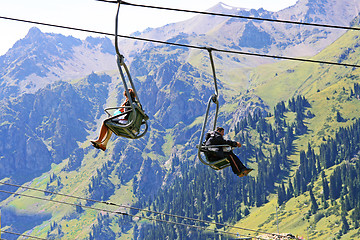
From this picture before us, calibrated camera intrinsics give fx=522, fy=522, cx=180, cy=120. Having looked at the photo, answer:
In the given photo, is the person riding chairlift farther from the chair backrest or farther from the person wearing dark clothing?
the person wearing dark clothing

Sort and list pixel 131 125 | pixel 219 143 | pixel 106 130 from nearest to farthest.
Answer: pixel 131 125
pixel 106 130
pixel 219 143

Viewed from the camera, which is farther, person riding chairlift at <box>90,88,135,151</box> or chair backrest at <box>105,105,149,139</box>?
person riding chairlift at <box>90,88,135,151</box>

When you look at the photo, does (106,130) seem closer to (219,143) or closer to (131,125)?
(131,125)

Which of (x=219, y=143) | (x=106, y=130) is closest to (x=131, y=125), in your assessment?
(x=106, y=130)

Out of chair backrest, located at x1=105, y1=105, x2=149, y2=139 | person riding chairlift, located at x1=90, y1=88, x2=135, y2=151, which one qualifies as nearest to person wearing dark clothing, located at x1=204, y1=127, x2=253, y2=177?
chair backrest, located at x1=105, y1=105, x2=149, y2=139

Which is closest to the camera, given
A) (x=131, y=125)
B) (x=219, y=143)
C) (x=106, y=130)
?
(x=131, y=125)

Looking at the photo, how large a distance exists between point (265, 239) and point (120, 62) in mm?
43182

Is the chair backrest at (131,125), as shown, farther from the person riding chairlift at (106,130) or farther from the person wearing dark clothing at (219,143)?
the person wearing dark clothing at (219,143)

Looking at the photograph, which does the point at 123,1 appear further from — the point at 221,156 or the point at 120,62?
the point at 221,156

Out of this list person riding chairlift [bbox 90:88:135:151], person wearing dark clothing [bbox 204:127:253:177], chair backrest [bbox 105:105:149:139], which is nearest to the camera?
chair backrest [bbox 105:105:149:139]

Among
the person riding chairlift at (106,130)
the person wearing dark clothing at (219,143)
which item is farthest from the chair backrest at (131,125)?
the person wearing dark clothing at (219,143)

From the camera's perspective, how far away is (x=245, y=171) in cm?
1841

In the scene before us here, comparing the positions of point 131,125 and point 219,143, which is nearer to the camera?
point 131,125

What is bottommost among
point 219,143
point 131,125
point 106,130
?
A: point 131,125
